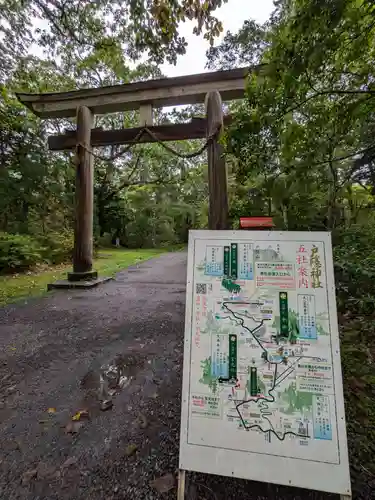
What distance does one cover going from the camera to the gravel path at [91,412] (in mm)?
1146

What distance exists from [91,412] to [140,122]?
13.9ft

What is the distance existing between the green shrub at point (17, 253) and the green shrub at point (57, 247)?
50cm

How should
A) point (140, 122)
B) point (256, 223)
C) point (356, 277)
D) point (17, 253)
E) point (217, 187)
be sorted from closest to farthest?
point (256, 223) → point (356, 277) → point (217, 187) → point (140, 122) → point (17, 253)

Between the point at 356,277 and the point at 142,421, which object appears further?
the point at 356,277

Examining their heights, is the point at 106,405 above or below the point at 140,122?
below

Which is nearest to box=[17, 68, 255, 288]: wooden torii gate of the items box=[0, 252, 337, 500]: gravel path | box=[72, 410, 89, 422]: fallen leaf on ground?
box=[0, 252, 337, 500]: gravel path

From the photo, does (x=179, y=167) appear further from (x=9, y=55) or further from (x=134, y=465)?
(x=134, y=465)

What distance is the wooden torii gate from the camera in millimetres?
3361

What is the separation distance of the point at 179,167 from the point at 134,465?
11.8 m

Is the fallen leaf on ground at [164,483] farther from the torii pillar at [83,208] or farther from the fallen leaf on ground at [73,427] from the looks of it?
the torii pillar at [83,208]

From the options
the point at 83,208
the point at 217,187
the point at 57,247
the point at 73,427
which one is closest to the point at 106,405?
the point at 73,427

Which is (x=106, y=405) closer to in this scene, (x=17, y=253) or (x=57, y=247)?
(x=17, y=253)

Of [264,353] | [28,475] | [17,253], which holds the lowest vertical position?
[28,475]

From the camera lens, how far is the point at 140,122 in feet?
13.9
